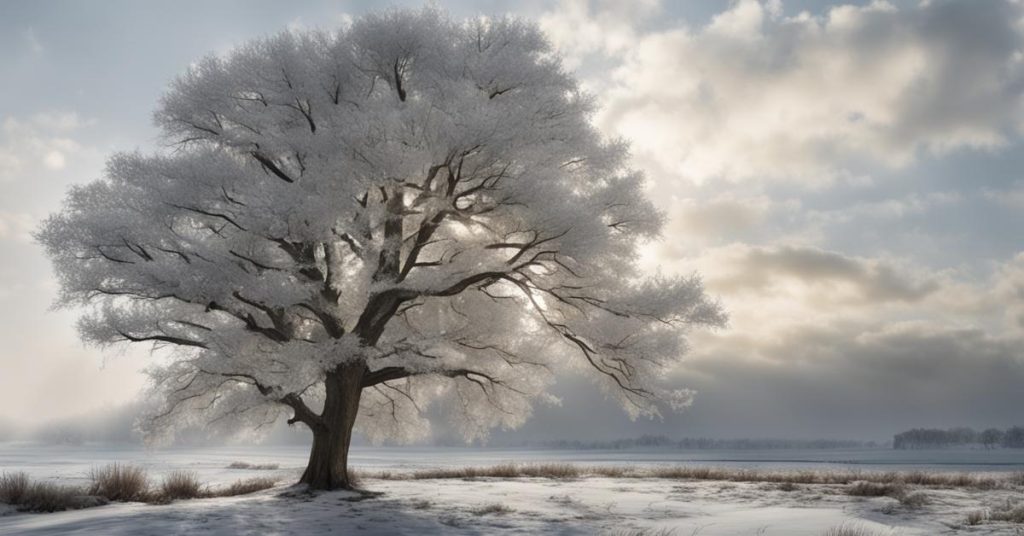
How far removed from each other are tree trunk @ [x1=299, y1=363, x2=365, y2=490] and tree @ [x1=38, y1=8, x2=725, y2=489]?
51 mm

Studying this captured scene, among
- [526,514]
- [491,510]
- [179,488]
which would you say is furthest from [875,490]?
[179,488]

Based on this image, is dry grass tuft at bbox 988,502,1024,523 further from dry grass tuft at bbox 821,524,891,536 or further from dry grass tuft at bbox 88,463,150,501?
dry grass tuft at bbox 88,463,150,501

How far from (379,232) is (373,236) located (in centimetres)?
52

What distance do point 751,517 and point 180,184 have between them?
556 inches

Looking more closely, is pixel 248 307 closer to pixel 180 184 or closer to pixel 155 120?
pixel 180 184

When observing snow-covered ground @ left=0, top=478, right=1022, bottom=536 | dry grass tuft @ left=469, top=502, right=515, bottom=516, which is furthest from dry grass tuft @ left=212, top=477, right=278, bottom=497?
dry grass tuft @ left=469, top=502, right=515, bottom=516

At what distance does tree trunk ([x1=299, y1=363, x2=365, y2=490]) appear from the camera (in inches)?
699

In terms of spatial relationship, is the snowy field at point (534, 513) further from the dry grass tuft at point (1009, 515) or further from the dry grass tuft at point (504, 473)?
the dry grass tuft at point (504, 473)

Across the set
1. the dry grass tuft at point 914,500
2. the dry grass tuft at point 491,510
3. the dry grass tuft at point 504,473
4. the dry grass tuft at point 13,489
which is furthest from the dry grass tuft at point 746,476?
the dry grass tuft at point 13,489

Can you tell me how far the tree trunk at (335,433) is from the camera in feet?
58.3

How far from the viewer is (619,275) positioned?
1834 centimetres

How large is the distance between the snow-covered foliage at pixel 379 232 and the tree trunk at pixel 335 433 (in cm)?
40

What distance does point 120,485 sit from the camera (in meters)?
15.2

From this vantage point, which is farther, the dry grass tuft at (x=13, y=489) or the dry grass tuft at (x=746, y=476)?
the dry grass tuft at (x=746, y=476)
